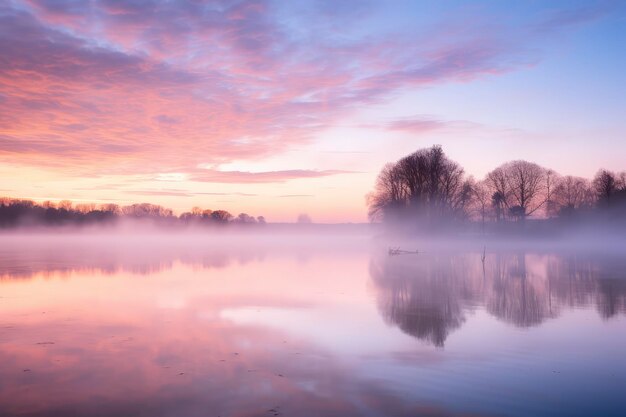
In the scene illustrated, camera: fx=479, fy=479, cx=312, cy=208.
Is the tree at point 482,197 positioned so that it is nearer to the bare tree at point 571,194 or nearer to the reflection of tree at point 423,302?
the bare tree at point 571,194

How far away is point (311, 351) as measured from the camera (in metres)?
12.9

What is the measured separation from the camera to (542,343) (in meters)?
13.7

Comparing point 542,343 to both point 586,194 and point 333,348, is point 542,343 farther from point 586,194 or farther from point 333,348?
point 586,194

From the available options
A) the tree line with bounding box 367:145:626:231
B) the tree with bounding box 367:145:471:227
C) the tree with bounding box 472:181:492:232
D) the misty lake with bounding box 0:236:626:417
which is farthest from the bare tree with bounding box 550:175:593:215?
the misty lake with bounding box 0:236:626:417

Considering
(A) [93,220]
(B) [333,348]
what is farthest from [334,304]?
(A) [93,220]

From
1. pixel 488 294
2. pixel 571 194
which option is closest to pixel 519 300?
pixel 488 294

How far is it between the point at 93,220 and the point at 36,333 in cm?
17359

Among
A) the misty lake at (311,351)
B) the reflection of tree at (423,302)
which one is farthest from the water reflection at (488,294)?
the misty lake at (311,351)

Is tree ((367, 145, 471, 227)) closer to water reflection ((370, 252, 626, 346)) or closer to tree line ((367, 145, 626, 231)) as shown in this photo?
tree line ((367, 145, 626, 231))

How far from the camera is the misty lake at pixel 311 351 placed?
8.85 metres

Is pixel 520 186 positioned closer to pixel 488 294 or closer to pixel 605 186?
pixel 605 186

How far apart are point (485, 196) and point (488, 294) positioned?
7858 cm

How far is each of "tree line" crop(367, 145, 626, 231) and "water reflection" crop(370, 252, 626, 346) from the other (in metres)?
44.8

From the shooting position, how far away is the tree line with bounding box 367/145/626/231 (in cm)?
8100
